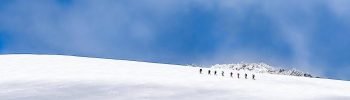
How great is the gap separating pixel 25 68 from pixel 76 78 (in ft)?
35.0

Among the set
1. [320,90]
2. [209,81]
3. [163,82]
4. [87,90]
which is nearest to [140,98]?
[87,90]

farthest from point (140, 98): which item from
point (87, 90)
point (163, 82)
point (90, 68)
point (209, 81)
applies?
point (90, 68)

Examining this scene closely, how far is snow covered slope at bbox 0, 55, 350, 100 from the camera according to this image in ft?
135

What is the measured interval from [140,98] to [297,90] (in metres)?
13.2

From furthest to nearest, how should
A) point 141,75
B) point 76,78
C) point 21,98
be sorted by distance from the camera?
point 141,75 < point 76,78 < point 21,98

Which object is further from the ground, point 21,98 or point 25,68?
point 25,68

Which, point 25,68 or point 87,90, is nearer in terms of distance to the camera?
point 87,90

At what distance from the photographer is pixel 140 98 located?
39719mm

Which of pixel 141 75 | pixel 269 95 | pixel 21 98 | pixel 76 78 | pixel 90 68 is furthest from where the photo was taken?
pixel 90 68

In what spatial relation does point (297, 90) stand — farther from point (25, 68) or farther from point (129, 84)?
point (25, 68)

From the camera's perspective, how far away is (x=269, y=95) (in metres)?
42.8

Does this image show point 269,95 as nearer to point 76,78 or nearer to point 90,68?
point 76,78

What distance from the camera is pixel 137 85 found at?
45.2m

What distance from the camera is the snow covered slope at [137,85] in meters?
41.3
